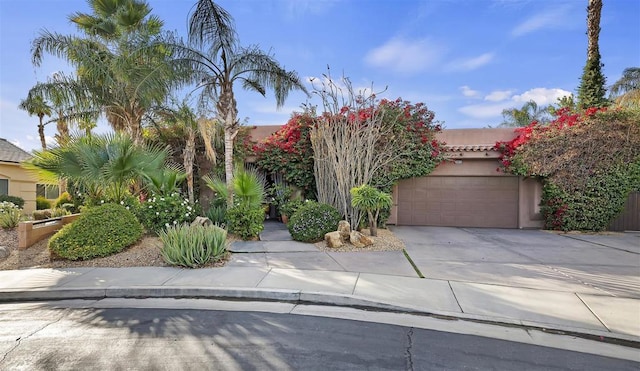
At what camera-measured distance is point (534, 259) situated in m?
7.54

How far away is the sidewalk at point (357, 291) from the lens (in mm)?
4340

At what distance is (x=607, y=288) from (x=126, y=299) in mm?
8014

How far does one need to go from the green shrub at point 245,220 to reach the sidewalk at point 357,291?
2021mm

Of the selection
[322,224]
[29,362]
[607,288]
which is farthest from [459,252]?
[29,362]

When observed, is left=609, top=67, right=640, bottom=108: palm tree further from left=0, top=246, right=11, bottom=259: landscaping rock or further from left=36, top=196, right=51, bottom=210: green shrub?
left=36, top=196, right=51, bottom=210: green shrub

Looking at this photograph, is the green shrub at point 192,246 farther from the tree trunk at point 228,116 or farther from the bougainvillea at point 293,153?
the bougainvillea at point 293,153

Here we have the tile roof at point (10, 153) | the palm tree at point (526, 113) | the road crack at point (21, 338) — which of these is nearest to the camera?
the road crack at point (21, 338)

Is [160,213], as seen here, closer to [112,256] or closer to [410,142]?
[112,256]

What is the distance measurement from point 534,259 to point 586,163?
20.3ft

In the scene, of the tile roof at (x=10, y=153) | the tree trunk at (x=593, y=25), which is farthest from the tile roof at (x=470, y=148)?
the tile roof at (x=10, y=153)

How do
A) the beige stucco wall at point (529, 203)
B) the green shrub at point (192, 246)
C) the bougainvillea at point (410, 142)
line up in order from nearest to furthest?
the green shrub at point (192, 246), the bougainvillea at point (410, 142), the beige stucco wall at point (529, 203)

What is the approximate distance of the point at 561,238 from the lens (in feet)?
34.1

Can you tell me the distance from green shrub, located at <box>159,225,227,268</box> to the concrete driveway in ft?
14.2

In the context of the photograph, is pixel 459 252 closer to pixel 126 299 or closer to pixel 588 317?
pixel 588 317
